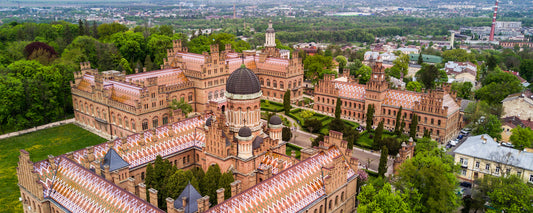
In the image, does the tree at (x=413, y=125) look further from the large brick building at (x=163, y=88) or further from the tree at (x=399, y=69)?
the tree at (x=399, y=69)

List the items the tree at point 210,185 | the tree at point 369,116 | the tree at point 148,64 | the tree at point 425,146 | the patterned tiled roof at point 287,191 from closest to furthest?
the patterned tiled roof at point 287,191
the tree at point 210,185
the tree at point 425,146
the tree at point 369,116
the tree at point 148,64

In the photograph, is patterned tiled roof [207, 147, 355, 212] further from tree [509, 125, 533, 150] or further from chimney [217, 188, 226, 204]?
tree [509, 125, 533, 150]

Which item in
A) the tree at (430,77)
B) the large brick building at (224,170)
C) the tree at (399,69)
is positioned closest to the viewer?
the large brick building at (224,170)

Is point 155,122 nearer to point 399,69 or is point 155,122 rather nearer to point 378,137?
point 378,137

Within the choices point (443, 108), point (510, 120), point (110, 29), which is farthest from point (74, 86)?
point (510, 120)

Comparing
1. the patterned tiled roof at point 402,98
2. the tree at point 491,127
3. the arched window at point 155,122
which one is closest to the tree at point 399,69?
the patterned tiled roof at point 402,98

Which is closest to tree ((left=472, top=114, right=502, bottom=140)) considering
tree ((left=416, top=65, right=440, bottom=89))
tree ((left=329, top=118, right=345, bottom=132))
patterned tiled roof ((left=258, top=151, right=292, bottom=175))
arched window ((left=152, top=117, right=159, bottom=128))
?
tree ((left=329, top=118, right=345, bottom=132))
